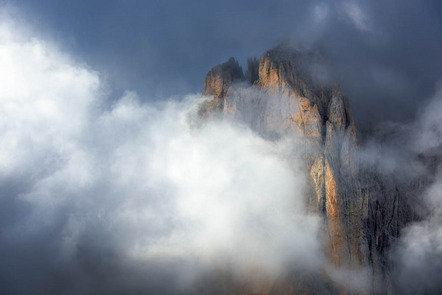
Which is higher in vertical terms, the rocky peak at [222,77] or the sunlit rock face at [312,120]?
the rocky peak at [222,77]

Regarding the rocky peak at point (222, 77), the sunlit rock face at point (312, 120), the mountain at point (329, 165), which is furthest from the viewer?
the rocky peak at point (222, 77)

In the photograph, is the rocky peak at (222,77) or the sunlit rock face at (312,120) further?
the rocky peak at (222,77)

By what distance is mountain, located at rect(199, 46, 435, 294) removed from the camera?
2510 inches

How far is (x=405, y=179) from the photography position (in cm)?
7300

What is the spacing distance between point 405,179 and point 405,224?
9118mm

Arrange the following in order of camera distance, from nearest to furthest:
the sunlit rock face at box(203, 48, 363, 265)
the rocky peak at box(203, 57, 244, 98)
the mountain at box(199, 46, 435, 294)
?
the mountain at box(199, 46, 435, 294), the sunlit rock face at box(203, 48, 363, 265), the rocky peak at box(203, 57, 244, 98)

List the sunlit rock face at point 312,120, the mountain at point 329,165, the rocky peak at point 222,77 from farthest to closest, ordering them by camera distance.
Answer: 1. the rocky peak at point 222,77
2. the sunlit rock face at point 312,120
3. the mountain at point 329,165

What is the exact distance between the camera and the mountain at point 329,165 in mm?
63750

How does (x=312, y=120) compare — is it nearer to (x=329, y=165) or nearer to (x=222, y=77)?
(x=329, y=165)

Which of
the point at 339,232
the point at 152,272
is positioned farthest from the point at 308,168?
the point at 152,272

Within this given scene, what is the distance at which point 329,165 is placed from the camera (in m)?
67.9

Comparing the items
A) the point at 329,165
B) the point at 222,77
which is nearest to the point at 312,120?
the point at 329,165

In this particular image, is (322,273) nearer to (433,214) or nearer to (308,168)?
(308,168)

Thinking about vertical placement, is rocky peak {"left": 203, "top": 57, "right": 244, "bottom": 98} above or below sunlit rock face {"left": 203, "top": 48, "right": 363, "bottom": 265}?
above
